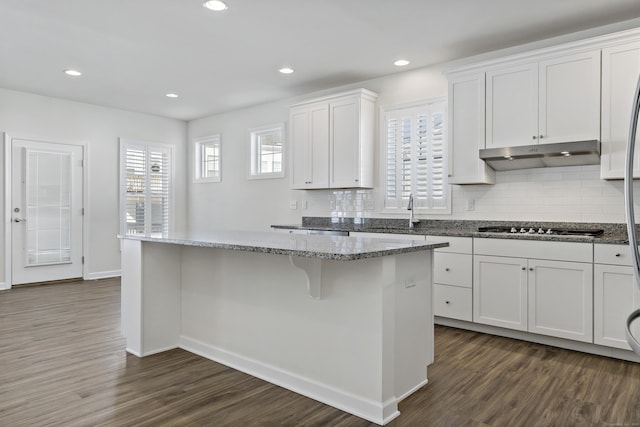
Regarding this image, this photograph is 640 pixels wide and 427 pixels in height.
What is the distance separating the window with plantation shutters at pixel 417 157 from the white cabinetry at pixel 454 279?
2.46 feet

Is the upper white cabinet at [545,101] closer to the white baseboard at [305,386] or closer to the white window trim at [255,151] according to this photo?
the white baseboard at [305,386]

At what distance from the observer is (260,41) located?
158 inches

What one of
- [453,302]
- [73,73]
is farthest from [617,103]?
[73,73]

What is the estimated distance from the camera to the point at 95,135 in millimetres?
6500

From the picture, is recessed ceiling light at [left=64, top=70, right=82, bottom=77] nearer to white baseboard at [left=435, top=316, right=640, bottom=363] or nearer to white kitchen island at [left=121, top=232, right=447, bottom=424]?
white kitchen island at [left=121, top=232, right=447, bottom=424]

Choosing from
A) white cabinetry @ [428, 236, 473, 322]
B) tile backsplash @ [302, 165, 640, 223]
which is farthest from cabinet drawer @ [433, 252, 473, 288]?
tile backsplash @ [302, 165, 640, 223]

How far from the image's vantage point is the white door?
5809mm

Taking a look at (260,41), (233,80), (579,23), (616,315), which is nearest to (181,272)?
(260,41)

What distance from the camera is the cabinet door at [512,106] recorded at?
12.0ft

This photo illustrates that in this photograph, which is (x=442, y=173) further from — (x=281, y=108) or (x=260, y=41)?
(x=281, y=108)

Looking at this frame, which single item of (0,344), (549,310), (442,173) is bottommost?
(0,344)

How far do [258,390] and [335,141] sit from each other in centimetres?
316

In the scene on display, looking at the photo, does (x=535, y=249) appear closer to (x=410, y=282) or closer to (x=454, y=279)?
(x=454, y=279)

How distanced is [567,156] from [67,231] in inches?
246
